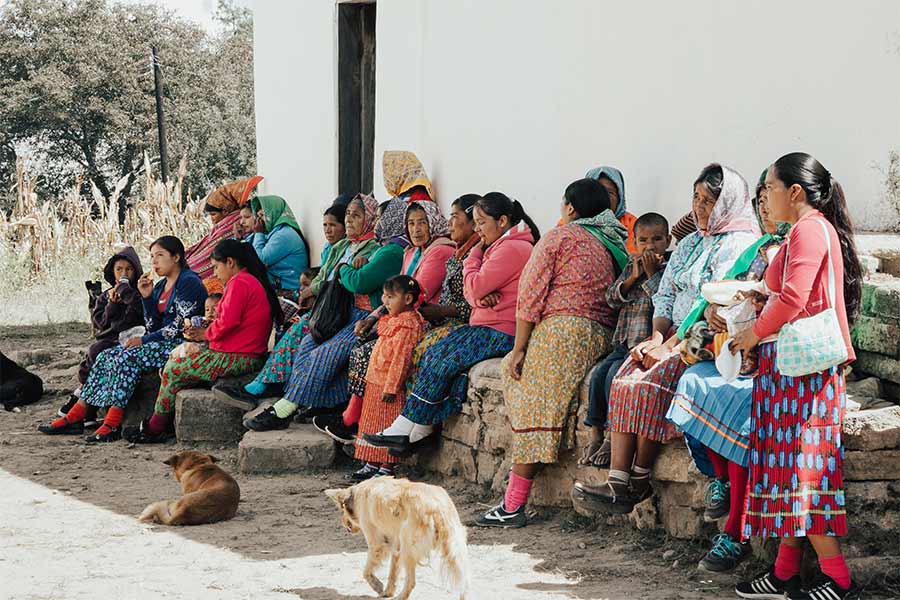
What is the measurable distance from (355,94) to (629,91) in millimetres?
4193

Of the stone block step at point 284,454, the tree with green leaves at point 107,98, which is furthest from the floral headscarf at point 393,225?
the tree with green leaves at point 107,98

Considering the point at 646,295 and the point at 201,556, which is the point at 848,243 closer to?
the point at 646,295

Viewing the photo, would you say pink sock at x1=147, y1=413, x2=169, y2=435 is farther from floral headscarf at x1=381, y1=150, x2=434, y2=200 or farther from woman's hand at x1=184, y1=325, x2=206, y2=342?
floral headscarf at x1=381, y1=150, x2=434, y2=200

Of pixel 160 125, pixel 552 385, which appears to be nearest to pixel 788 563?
pixel 552 385

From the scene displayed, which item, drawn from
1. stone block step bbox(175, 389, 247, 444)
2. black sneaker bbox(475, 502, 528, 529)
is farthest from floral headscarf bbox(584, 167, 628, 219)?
stone block step bbox(175, 389, 247, 444)

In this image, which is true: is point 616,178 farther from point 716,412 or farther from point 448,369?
point 716,412

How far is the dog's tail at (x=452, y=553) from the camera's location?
4250mm

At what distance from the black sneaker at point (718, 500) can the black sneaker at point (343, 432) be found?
2968mm

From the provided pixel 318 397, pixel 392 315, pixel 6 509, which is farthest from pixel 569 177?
pixel 6 509

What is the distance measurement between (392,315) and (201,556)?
2072 millimetres

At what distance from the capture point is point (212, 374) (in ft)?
27.3

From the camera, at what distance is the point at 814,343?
4.16m

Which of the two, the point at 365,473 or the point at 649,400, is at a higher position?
the point at 649,400

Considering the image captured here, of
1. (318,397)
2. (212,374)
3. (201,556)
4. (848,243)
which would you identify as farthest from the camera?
(212,374)
